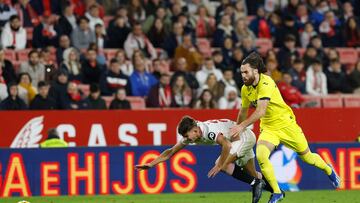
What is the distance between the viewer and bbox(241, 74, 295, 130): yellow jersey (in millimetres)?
14516

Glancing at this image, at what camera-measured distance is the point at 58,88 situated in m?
21.4

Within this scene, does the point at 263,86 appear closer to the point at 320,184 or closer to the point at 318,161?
the point at 318,161

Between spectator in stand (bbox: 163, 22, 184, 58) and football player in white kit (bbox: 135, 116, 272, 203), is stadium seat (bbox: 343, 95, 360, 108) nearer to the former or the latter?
spectator in stand (bbox: 163, 22, 184, 58)

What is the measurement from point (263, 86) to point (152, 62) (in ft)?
30.0

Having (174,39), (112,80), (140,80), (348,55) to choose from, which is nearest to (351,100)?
(348,55)

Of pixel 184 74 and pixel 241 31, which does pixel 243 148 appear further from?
pixel 241 31

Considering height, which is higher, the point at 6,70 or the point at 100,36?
the point at 100,36

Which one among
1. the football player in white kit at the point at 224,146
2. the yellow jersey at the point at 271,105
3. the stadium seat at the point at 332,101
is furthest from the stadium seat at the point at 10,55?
the yellow jersey at the point at 271,105

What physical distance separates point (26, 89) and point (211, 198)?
17.9ft

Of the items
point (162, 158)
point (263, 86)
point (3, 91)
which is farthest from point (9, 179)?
point (263, 86)

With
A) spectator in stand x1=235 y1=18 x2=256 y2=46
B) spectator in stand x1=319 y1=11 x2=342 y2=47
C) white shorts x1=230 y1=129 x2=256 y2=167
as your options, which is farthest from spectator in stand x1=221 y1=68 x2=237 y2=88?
white shorts x1=230 y1=129 x2=256 y2=167

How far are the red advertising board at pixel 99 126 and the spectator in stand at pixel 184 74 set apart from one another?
118 cm

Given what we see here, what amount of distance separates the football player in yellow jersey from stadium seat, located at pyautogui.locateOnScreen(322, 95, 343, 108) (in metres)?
8.54

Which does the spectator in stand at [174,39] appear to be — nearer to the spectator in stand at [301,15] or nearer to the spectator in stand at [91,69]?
the spectator in stand at [91,69]
